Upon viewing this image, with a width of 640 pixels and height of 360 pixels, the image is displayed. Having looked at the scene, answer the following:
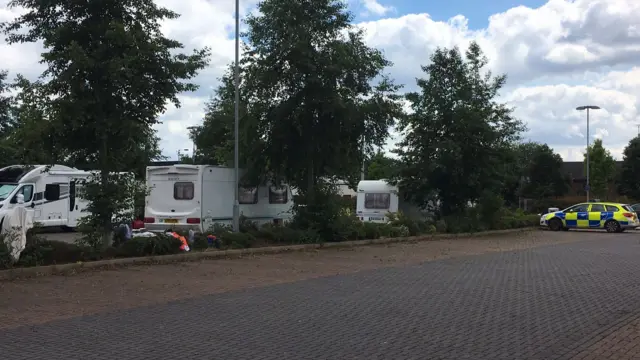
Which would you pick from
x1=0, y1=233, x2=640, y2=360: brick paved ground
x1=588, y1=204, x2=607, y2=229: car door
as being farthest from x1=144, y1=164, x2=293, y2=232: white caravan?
x1=588, y1=204, x2=607, y2=229: car door

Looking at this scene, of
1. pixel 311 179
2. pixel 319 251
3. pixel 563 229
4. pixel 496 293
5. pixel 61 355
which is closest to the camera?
pixel 61 355

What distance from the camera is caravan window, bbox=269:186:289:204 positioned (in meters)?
22.8

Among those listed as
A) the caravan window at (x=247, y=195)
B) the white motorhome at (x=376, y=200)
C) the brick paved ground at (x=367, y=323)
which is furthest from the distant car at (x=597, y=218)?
the brick paved ground at (x=367, y=323)

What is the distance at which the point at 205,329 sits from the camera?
7.73m

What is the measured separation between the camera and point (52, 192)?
82.1 feet

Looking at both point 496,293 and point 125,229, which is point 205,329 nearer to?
point 496,293

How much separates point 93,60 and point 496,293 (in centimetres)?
946

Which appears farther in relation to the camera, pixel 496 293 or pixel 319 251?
pixel 319 251

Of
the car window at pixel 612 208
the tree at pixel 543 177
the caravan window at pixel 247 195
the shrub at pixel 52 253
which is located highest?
the tree at pixel 543 177

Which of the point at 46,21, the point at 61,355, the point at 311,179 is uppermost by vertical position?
the point at 46,21

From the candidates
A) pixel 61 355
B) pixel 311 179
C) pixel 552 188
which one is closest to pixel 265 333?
pixel 61 355

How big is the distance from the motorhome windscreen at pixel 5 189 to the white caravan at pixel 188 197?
661cm

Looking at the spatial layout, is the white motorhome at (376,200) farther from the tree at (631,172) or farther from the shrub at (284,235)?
the tree at (631,172)

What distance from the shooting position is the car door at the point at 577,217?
105 feet
